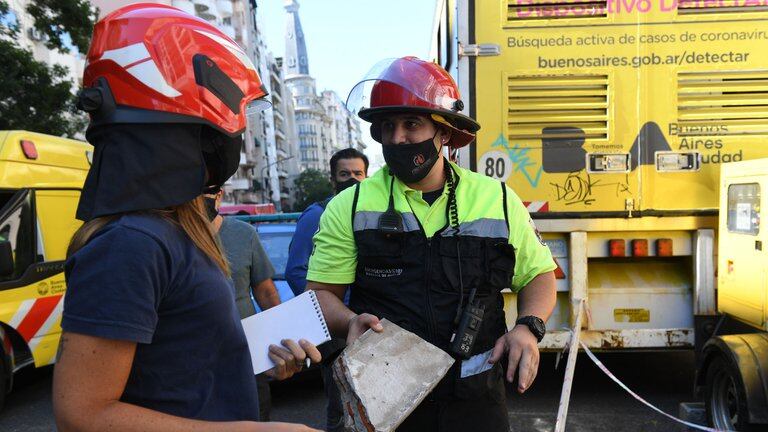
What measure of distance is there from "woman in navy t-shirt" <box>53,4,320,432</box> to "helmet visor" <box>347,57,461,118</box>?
93 cm

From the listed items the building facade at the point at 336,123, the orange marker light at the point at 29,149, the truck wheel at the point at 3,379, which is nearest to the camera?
the truck wheel at the point at 3,379

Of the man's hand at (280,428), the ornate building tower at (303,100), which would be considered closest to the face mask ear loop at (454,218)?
the man's hand at (280,428)

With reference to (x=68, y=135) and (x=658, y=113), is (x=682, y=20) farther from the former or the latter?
(x=68, y=135)

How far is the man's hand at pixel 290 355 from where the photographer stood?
1575 mm

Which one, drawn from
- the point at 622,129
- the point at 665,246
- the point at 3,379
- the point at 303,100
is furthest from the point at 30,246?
the point at 303,100

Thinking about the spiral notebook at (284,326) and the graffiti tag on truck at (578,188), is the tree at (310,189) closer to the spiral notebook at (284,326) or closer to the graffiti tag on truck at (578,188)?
the graffiti tag on truck at (578,188)

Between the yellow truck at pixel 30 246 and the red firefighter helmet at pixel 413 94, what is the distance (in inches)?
153

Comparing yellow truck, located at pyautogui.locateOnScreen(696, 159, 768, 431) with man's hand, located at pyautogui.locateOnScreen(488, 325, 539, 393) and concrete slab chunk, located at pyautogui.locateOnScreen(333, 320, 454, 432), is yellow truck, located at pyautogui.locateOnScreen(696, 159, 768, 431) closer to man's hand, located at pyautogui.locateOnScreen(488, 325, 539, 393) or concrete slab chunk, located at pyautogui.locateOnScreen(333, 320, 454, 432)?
man's hand, located at pyautogui.locateOnScreen(488, 325, 539, 393)

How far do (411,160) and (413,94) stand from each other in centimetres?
24

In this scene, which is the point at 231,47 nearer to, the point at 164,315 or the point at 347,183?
the point at 164,315

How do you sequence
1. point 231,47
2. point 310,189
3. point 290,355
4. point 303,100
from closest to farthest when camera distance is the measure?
point 231,47, point 290,355, point 310,189, point 303,100

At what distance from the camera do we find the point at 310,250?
355 centimetres

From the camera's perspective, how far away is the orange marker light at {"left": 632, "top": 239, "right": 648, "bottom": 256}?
4.40 metres

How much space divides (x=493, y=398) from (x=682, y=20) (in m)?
3.61
